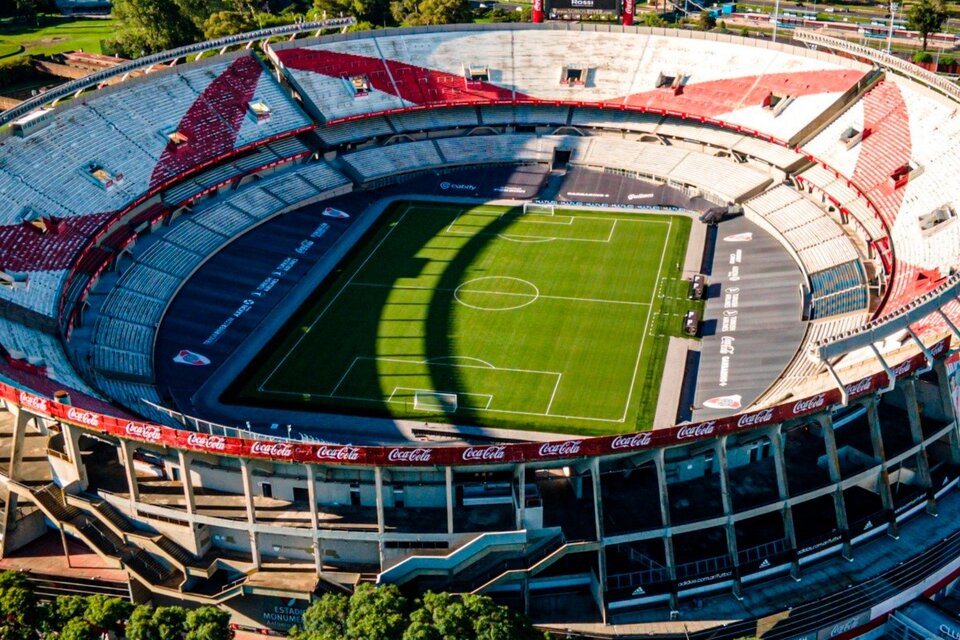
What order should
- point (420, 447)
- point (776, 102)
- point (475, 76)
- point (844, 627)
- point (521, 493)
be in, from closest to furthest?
1. point (420, 447)
2. point (844, 627)
3. point (521, 493)
4. point (776, 102)
5. point (475, 76)

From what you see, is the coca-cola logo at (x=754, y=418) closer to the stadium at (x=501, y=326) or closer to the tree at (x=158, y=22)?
the stadium at (x=501, y=326)

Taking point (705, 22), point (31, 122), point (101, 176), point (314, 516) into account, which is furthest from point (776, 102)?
point (314, 516)

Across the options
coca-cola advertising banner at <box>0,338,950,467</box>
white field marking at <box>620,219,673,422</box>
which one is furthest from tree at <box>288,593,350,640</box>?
white field marking at <box>620,219,673,422</box>

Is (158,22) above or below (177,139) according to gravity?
above

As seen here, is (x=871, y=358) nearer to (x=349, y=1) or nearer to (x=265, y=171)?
(x=265, y=171)

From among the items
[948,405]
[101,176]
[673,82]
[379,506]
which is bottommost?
[379,506]

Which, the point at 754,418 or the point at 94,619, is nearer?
the point at 94,619

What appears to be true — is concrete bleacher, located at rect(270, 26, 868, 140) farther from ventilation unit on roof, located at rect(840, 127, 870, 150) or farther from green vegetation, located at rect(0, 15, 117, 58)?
green vegetation, located at rect(0, 15, 117, 58)

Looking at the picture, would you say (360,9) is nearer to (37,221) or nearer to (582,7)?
(582,7)
